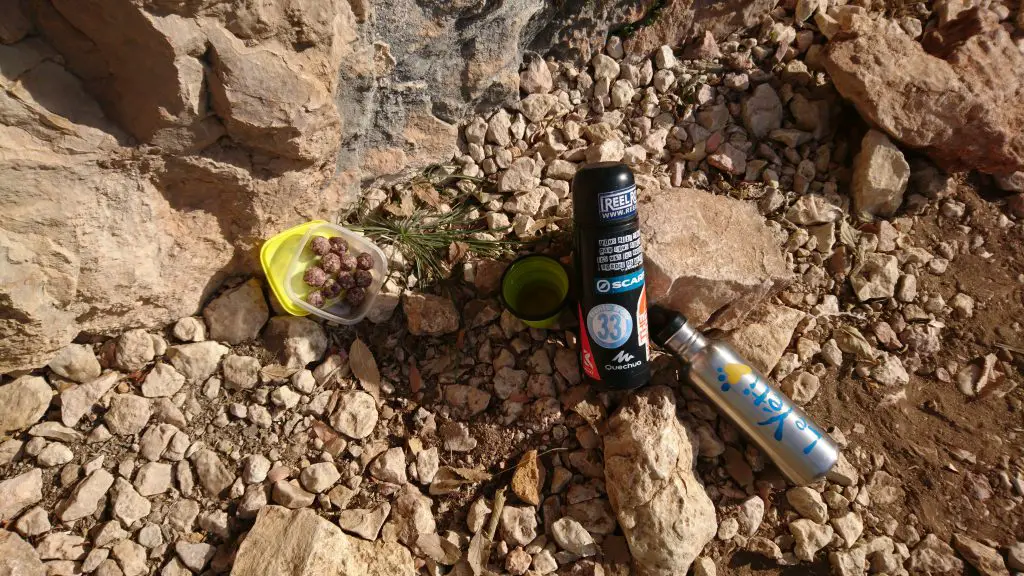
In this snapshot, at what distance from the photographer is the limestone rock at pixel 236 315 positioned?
184 cm

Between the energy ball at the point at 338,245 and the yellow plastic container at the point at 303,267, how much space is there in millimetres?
26

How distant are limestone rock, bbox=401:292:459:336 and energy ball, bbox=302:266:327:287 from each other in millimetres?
275

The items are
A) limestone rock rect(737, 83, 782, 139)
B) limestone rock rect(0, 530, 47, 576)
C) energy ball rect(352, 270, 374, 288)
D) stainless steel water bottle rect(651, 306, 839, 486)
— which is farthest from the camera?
limestone rock rect(737, 83, 782, 139)

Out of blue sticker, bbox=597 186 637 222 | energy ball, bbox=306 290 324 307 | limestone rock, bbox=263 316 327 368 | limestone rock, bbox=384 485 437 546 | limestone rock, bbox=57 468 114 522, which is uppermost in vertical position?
blue sticker, bbox=597 186 637 222

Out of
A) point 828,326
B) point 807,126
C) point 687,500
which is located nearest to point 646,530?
point 687,500

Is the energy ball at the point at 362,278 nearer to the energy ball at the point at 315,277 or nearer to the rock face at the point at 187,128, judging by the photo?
the energy ball at the point at 315,277

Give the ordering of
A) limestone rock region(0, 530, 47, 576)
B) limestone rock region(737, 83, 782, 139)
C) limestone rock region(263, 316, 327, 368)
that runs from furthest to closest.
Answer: limestone rock region(737, 83, 782, 139) → limestone rock region(263, 316, 327, 368) → limestone rock region(0, 530, 47, 576)

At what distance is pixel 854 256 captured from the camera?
2100 mm

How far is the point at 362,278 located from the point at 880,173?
1881mm

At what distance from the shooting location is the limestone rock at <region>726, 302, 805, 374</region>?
1915 mm

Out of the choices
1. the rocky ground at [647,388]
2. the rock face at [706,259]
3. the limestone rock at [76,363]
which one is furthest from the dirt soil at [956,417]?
the limestone rock at [76,363]

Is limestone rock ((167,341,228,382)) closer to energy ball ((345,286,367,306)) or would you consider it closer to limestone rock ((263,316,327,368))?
limestone rock ((263,316,327,368))

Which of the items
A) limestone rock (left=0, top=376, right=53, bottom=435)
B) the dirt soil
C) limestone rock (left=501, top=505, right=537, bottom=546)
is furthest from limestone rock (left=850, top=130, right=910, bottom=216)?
limestone rock (left=0, top=376, right=53, bottom=435)

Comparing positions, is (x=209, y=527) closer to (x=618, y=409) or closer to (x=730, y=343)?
(x=618, y=409)
